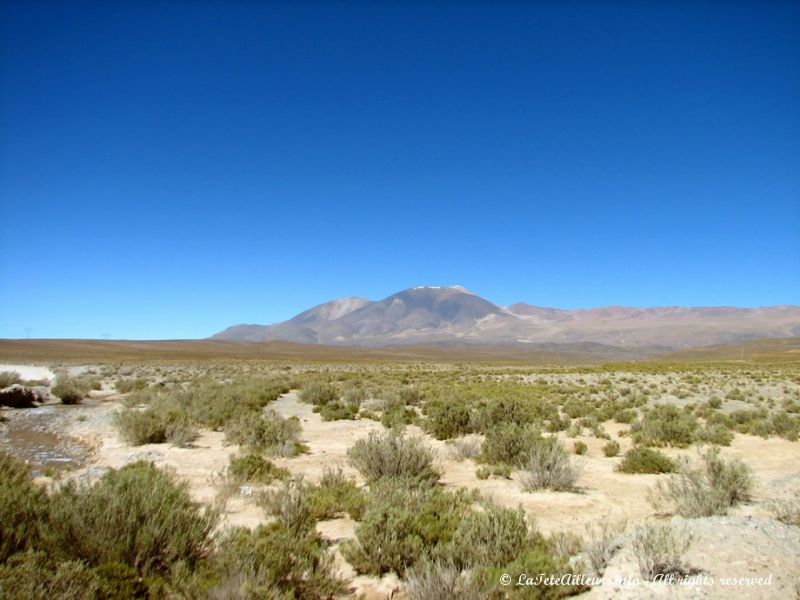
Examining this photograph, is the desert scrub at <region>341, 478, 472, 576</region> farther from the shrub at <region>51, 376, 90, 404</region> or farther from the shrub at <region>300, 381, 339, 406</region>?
the shrub at <region>51, 376, 90, 404</region>

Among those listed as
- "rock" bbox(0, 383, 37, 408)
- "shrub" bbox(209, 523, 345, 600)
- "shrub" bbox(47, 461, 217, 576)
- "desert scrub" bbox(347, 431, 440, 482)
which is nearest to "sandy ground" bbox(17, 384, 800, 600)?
"shrub" bbox(209, 523, 345, 600)

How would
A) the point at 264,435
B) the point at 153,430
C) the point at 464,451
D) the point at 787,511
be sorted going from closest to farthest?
the point at 787,511 → the point at 464,451 → the point at 264,435 → the point at 153,430

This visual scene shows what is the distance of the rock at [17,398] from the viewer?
20.5 m

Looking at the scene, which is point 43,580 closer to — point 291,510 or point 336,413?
point 291,510

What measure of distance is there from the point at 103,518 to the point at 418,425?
41.9 feet

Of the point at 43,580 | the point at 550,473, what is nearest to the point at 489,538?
the point at 550,473

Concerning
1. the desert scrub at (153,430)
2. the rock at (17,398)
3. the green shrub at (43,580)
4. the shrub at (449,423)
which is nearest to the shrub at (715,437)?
the shrub at (449,423)

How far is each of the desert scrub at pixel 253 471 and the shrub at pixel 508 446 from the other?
4.41 metres

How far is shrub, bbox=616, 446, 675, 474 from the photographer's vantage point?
32.0 feet

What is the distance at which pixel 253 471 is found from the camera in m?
9.08

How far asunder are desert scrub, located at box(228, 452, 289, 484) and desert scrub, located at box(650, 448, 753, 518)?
648 cm

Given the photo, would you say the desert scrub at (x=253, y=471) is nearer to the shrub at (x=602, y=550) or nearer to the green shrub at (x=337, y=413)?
the shrub at (x=602, y=550)

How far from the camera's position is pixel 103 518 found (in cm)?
429

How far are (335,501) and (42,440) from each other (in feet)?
38.2
